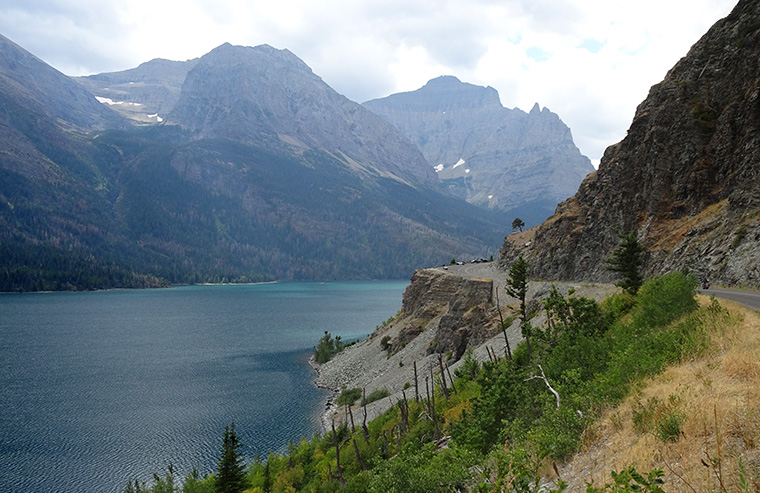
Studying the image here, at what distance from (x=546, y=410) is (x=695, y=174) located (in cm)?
3729

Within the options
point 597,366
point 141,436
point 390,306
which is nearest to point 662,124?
point 597,366

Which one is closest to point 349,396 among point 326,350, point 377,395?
point 377,395

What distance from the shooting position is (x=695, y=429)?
8.13m

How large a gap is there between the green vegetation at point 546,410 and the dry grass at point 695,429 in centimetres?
21

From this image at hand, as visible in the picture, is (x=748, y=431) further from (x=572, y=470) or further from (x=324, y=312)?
(x=324, y=312)

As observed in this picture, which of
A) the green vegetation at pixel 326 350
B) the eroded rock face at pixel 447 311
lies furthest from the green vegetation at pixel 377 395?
the green vegetation at pixel 326 350

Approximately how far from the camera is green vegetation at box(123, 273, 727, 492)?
A: 1024 cm

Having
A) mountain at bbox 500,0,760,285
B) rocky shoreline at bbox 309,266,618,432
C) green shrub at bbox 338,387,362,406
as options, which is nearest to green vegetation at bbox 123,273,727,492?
rocky shoreline at bbox 309,266,618,432

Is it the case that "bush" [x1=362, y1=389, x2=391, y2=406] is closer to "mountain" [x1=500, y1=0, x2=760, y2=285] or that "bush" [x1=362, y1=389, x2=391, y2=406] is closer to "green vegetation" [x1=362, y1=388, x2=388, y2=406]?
"green vegetation" [x1=362, y1=388, x2=388, y2=406]

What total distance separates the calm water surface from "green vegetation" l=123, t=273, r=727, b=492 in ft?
51.4

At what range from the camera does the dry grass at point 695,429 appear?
6906mm

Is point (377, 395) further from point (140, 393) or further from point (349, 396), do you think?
point (140, 393)

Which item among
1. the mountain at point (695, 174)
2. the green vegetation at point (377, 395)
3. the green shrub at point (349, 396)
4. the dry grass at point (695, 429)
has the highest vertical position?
the mountain at point (695, 174)

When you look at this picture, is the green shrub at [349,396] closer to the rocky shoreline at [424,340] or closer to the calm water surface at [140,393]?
the rocky shoreline at [424,340]
